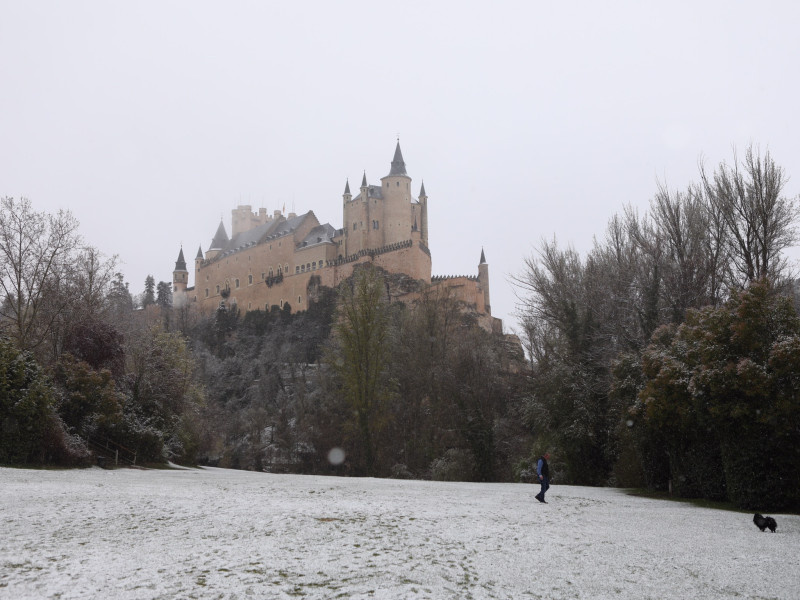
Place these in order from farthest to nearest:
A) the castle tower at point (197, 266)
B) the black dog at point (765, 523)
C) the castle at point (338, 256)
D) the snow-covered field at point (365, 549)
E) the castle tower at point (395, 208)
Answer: the castle tower at point (197, 266) < the castle tower at point (395, 208) < the castle at point (338, 256) < the black dog at point (765, 523) < the snow-covered field at point (365, 549)

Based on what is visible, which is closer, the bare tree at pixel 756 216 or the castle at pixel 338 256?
the bare tree at pixel 756 216

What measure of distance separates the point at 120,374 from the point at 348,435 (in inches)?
499

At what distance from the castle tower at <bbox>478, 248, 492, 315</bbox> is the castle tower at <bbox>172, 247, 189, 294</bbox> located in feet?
164

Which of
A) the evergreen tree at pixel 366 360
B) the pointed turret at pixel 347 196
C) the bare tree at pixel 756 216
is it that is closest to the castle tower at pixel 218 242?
the pointed turret at pixel 347 196

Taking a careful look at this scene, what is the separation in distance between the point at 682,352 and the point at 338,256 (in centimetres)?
6349

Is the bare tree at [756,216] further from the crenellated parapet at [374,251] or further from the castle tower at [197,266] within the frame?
the castle tower at [197,266]

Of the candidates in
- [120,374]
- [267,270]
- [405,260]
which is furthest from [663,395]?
[267,270]

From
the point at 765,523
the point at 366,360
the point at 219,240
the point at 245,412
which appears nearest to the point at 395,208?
the point at 245,412

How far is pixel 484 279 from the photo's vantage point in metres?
73.1

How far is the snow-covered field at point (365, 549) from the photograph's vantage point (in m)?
6.59

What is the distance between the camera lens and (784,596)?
6973 millimetres

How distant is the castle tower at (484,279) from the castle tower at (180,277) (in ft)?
164

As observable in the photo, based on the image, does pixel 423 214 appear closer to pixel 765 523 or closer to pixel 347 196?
pixel 347 196

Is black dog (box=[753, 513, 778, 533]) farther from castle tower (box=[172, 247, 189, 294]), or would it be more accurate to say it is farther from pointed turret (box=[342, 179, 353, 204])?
castle tower (box=[172, 247, 189, 294])
